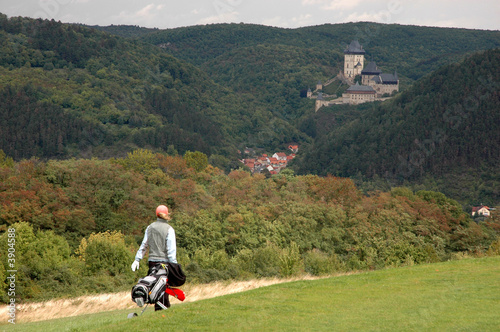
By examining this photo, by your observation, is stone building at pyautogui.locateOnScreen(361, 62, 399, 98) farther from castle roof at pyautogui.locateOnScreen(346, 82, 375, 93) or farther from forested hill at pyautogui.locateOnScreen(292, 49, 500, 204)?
forested hill at pyautogui.locateOnScreen(292, 49, 500, 204)

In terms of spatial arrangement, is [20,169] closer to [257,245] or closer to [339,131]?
[257,245]

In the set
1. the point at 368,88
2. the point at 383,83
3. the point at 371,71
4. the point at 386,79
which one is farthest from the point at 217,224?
the point at 371,71

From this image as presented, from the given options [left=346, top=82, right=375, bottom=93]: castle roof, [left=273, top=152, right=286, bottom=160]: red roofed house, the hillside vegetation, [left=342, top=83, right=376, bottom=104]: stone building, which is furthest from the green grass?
[left=346, top=82, right=375, bottom=93]: castle roof

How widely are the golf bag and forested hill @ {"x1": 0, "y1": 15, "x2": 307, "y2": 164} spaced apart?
9183 cm

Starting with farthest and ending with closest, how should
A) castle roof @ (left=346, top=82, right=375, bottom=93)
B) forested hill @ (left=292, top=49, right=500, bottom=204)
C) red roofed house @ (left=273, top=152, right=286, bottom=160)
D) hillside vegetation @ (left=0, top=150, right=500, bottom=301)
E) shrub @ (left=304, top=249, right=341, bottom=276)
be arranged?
castle roof @ (left=346, top=82, right=375, bottom=93) → red roofed house @ (left=273, top=152, right=286, bottom=160) → forested hill @ (left=292, top=49, right=500, bottom=204) → hillside vegetation @ (left=0, top=150, right=500, bottom=301) → shrub @ (left=304, top=249, right=341, bottom=276)

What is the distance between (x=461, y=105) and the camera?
115 meters

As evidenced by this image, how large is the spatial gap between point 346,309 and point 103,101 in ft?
389

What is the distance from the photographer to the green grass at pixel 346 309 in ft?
32.4

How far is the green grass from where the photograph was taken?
9.88 m

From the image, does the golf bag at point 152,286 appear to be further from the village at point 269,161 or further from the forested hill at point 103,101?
the village at point 269,161

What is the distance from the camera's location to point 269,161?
444 feet

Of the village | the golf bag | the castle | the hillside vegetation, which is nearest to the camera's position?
the golf bag

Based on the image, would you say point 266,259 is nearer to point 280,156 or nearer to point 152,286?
point 152,286

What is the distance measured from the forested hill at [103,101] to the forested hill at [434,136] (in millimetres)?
27349
